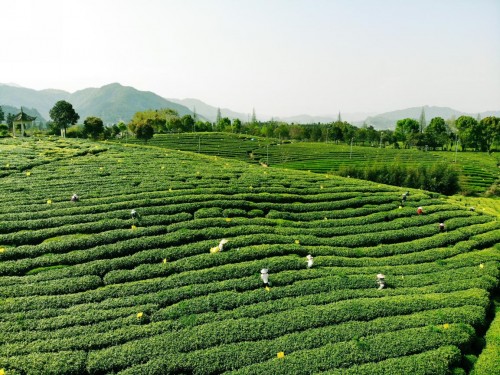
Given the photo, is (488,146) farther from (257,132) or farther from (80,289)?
(80,289)

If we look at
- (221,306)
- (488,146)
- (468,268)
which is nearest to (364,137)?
(488,146)

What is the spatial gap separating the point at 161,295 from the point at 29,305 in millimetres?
4801

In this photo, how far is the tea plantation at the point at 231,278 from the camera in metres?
11.3

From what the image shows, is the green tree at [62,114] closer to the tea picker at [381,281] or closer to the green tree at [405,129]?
the tea picker at [381,281]

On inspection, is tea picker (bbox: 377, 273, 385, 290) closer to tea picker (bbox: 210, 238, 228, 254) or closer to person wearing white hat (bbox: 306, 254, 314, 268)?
person wearing white hat (bbox: 306, 254, 314, 268)

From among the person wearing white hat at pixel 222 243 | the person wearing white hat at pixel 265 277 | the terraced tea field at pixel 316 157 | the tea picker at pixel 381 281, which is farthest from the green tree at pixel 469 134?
the person wearing white hat at pixel 265 277

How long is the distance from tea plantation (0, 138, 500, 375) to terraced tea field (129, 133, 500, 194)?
38744 mm

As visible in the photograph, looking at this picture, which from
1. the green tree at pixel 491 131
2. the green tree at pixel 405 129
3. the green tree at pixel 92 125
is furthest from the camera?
the green tree at pixel 405 129

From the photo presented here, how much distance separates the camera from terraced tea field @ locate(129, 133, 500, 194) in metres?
63.0

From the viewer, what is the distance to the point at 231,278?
50.5 ft

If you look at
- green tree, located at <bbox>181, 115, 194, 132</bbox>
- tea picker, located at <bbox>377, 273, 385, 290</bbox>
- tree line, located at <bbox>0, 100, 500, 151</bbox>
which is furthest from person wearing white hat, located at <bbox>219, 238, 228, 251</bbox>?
green tree, located at <bbox>181, 115, 194, 132</bbox>

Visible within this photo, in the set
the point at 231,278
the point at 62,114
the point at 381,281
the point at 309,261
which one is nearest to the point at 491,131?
the point at 381,281

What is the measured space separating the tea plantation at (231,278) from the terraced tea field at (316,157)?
38.7 meters

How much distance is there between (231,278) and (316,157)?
5975 centimetres
